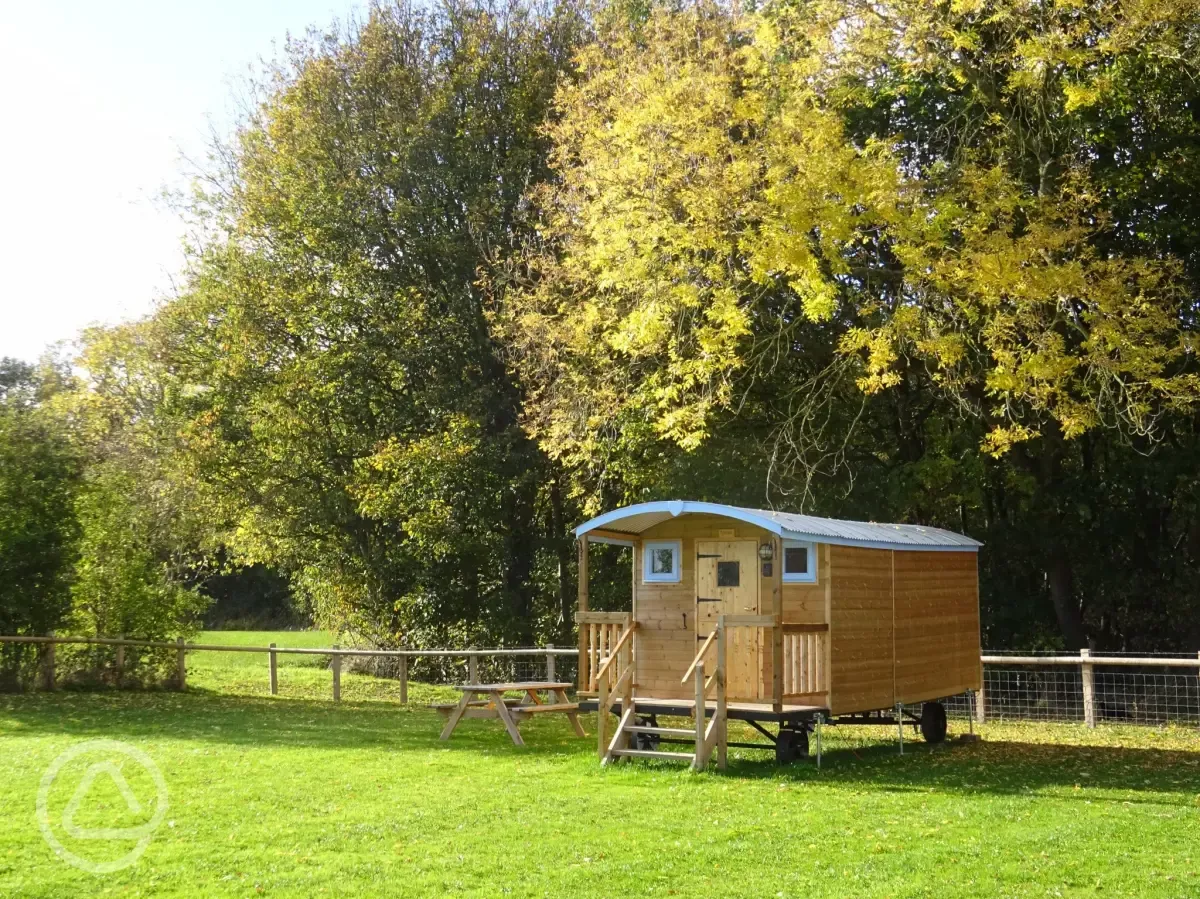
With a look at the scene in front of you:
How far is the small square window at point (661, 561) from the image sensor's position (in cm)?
1358

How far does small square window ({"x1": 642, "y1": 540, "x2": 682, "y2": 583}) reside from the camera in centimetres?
1358

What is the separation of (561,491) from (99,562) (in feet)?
30.4

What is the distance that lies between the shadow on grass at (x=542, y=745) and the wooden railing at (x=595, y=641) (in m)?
0.78

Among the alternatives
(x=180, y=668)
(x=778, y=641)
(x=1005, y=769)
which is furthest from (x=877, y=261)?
(x=180, y=668)

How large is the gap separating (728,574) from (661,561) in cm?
81

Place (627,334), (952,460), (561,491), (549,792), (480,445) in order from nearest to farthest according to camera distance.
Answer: (549,792)
(627,334)
(952,460)
(480,445)
(561,491)

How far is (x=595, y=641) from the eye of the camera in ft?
45.3

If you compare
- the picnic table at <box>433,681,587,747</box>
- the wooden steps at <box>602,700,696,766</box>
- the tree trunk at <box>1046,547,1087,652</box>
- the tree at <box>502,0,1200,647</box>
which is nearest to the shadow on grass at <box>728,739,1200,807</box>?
the wooden steps at <box>602,700,696,766</box>

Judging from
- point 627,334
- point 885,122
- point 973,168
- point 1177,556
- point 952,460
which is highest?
point 885,122

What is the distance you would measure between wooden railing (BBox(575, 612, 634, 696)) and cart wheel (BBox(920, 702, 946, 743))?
3.96 metres

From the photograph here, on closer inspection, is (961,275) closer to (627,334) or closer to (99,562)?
(627,334)

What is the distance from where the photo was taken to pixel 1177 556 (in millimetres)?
19938

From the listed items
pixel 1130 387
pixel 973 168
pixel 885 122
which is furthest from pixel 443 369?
pixel 1130 387

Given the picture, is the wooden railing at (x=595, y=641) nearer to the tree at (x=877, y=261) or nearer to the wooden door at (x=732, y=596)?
the wooden door at (x=732, y=596)
